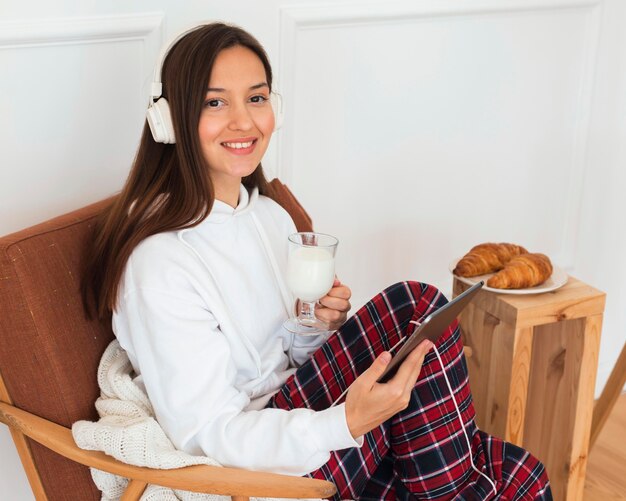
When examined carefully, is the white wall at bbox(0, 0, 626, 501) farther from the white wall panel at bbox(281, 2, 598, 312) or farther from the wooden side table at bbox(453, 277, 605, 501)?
the wooden side table at bbox(453, 277, 605, 501)

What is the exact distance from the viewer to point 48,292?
1.37 meters

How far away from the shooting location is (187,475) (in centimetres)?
126

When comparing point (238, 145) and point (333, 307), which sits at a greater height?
point (238, 145)

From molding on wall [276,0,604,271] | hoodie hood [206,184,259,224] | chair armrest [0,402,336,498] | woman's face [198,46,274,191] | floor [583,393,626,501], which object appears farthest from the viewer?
floor [583,393,626,501]

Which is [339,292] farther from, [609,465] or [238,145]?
[609,465]

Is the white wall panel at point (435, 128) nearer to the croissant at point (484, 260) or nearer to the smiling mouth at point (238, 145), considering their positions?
the croissant at point (484, 260)

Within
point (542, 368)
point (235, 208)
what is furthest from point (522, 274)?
point (235, 208)

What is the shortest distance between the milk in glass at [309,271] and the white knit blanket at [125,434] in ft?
1.02

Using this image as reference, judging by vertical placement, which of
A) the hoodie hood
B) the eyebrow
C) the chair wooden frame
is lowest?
the chair wooden frame

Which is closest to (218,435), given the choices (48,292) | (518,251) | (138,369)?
(138,369)

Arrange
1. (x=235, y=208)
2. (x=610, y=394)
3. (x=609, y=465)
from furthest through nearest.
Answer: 1. (x=609, y=465)
2. (x=610, y=394)
3. (x=235, y=208)

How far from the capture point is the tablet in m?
1.29

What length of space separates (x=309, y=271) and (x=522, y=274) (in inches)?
23.4

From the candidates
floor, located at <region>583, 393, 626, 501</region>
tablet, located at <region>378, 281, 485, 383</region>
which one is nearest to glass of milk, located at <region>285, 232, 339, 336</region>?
tablet, located at <region>378, 281, 485, 383</region>
